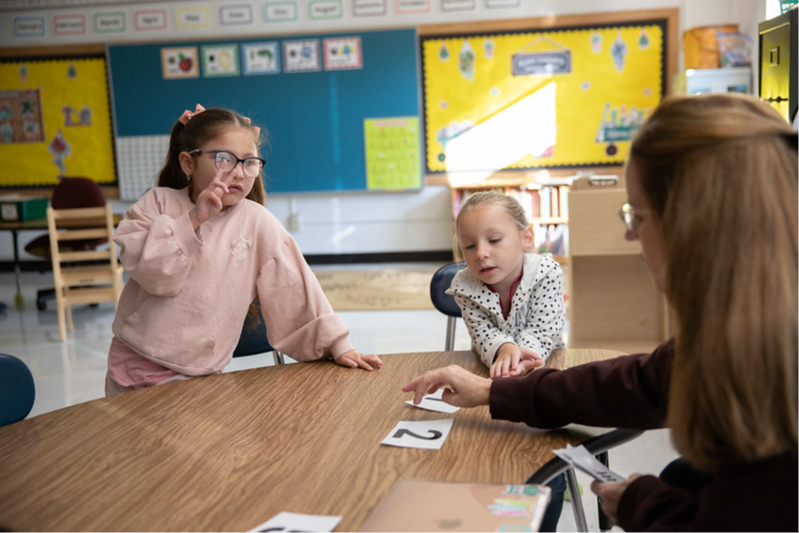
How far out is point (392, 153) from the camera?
636 centimetres

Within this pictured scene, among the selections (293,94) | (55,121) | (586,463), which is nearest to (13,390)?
(586,463)

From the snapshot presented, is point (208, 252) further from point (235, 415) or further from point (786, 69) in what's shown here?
point (786, 69)

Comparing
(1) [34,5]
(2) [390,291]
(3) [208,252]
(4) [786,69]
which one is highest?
(1) [34,5]

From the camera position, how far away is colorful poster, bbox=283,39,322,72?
628 cm

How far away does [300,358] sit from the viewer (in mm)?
1604

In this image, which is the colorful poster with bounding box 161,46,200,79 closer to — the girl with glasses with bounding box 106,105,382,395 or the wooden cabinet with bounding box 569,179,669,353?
the wooden cabinet with bounding box 569,179,669,353

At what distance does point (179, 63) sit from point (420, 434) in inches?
239

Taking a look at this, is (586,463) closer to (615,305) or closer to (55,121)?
(615,305)

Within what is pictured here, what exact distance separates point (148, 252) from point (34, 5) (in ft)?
20.4

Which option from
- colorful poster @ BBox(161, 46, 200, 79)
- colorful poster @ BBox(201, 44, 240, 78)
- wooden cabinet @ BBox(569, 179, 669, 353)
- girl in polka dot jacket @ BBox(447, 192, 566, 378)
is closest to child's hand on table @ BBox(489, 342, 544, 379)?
girl in polka dot jacket @ BBox(447, 192, 566, 378)

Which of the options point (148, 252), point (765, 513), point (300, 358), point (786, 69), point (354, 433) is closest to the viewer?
point (765, 513)

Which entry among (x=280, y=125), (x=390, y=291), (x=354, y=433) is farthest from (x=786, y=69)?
(x=280, y=125)

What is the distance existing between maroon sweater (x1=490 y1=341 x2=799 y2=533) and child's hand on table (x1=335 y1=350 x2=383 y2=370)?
0.38 metres

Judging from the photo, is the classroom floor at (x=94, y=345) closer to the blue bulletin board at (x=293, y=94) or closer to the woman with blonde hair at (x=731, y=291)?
the woman with blonde hair at (x=731, y=291)
